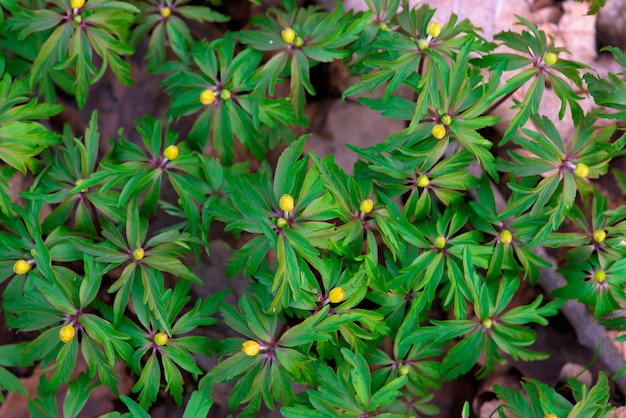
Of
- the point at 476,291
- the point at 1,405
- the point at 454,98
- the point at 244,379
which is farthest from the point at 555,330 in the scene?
the point at 1,405

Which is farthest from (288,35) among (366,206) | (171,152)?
(366,206)

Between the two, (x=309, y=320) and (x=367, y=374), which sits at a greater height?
(x=309, y=320)

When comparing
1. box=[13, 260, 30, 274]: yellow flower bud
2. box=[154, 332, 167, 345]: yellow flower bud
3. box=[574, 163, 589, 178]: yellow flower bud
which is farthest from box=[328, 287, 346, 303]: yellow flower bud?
box=[13, 260, 30, 274]: yellow flower bud

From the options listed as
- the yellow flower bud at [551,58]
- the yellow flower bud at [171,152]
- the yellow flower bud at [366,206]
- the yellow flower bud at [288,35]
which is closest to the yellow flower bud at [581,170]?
the yellow flower bud at [551,58]

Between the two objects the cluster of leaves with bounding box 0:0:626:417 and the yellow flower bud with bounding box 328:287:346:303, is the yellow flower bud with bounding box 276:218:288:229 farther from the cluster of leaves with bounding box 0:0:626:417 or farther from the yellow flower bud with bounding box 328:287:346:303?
the yellow flower bud with bounding box 328:287:346:303

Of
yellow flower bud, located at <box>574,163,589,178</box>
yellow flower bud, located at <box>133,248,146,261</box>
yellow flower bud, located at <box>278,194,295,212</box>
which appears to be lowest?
yellow flower bud, located at <box>133,248,146,261</box>

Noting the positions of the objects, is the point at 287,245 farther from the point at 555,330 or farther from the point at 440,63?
the point at 555,330

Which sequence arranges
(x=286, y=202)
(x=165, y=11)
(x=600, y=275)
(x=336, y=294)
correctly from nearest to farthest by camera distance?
(x=286, y=202) → (x=336, y=294) → (x=600, y=275) → (x=165, y=11)

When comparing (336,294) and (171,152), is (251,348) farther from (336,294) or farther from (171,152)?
(171,152)
